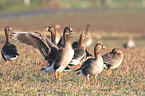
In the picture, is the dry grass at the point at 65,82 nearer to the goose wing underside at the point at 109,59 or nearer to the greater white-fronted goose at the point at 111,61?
the greater white-fronted goose at the point at 111,61

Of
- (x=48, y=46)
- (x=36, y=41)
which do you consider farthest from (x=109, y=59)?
(x=36, y=41)

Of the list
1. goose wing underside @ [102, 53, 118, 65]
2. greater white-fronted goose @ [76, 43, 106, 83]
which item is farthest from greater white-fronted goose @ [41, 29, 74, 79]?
goose wing underside @ [102, 53, 118, 65]

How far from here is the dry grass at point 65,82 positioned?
8609mm

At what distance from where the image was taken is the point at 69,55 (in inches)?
375

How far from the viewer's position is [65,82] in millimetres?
9719

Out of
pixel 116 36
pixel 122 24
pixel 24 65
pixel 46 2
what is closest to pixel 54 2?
pixel 46 2

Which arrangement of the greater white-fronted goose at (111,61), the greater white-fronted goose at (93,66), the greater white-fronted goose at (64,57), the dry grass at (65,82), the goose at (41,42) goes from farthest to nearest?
the greater white-fronted goose at (111,61) < the goose at (41,42) < the greater white-fronted goose at (93,66) < the greater white-fronted goose at (64,57) < the dry grass at (65,82)

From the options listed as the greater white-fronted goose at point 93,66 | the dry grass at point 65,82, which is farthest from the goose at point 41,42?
the greater white-fronted goose at point 93,66

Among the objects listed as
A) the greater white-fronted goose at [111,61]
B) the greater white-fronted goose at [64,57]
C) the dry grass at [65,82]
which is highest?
the greater white-fronted goose at [64,57]

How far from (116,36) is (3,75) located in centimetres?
2211

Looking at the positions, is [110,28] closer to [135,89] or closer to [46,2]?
[135,89]

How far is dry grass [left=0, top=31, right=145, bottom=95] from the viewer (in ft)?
28.2

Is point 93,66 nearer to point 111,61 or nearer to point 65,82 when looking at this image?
point 65,82

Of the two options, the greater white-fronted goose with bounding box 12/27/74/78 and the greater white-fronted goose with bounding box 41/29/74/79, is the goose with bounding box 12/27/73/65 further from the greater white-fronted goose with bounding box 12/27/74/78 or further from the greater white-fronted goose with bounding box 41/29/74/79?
the greater white-fronted goose with bounding box 41/29/74/79
